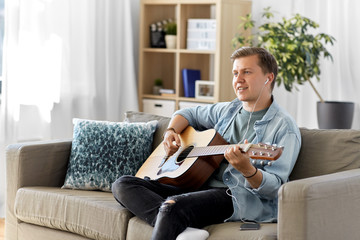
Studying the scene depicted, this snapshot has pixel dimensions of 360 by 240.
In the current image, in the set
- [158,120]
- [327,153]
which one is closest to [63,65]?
[158,120]

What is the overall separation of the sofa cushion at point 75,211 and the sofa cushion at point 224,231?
0.08 metres

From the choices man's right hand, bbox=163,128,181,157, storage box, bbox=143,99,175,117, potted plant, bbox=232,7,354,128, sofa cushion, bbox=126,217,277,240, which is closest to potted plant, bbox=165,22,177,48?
storage box, bbox=143,99,175,117

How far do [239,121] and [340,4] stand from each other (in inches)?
76.8

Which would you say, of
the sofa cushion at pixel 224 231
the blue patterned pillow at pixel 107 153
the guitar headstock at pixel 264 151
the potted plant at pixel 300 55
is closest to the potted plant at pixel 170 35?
the potted plant at pixel 300 55

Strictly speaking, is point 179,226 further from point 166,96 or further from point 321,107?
point 166,96

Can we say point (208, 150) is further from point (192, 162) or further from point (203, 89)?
point (203, 89)

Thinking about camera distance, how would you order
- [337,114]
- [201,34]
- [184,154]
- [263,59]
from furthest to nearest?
[201,34] → [337,114] → [184,154] → [263,59]

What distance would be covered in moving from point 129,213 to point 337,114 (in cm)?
192

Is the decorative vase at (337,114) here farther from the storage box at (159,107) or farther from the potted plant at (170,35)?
the potted plant at (170,35)

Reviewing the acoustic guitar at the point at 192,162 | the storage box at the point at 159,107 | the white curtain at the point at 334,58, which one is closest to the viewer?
the acoustic guitar at the point at 192,162

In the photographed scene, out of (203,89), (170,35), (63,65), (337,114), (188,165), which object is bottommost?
(188,165)

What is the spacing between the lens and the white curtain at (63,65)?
406 cm

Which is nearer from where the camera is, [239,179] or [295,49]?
[239,179]

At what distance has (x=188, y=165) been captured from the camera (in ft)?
8.54
